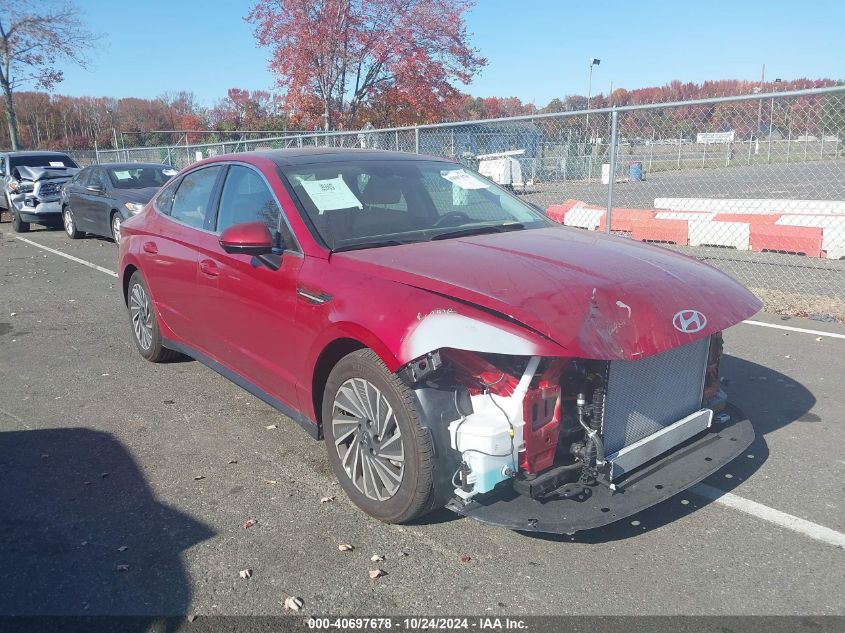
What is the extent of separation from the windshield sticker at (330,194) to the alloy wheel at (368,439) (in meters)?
1.09

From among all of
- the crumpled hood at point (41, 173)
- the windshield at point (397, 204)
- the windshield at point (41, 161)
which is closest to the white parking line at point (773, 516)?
the windshield at point (397, 204)

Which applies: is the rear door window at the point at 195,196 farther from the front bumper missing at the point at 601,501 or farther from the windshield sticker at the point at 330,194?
the front bumper missing at the point at 601,501

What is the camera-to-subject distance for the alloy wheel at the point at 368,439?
301cm

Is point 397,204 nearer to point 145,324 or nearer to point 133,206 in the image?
point 145,324

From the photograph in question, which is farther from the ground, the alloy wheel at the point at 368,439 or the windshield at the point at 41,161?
the windshield at the point at 41,161

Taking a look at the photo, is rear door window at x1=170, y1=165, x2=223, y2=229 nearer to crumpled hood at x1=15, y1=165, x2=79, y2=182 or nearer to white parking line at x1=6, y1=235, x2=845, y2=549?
white parking line at x1=6, y1=235, x2=845, y2=549

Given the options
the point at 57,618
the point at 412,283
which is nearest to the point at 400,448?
the point at 412,283

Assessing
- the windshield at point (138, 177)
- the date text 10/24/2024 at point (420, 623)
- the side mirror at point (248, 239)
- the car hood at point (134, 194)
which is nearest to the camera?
the date text 10/24/2024 at point (420, 623)

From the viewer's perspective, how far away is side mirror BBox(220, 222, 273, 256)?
3.50m

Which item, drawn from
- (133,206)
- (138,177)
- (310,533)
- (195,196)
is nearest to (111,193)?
(138,177)

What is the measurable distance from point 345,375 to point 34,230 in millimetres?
15829

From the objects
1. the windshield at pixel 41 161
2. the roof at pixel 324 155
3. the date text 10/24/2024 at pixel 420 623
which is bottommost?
the date text 10/24/2024 at pixel 420 623

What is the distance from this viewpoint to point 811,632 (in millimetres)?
2439

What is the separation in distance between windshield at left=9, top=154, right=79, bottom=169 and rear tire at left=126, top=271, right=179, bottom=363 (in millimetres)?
12324
